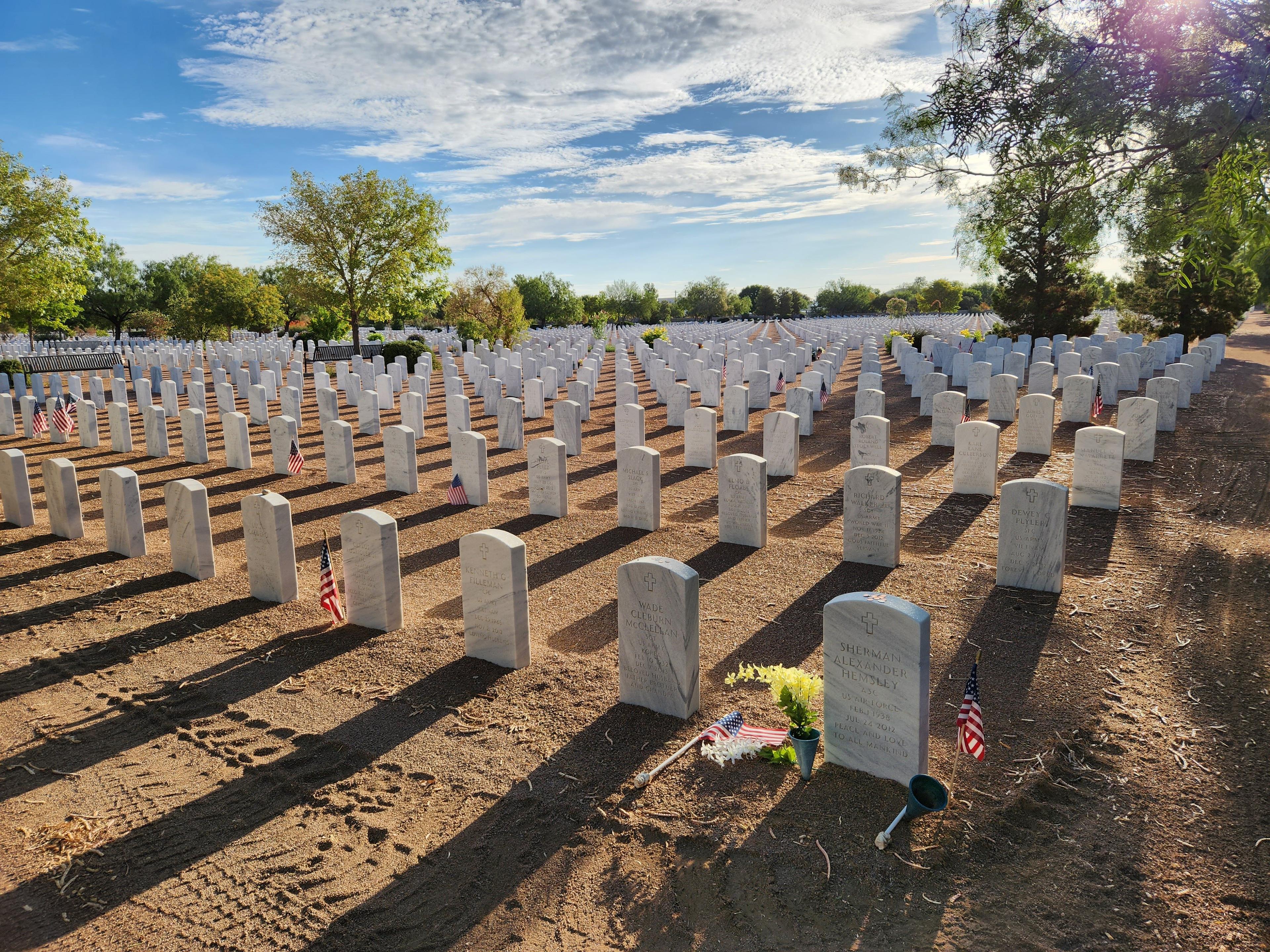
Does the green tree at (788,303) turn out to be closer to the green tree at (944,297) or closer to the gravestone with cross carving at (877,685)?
the green tree at (944,297)

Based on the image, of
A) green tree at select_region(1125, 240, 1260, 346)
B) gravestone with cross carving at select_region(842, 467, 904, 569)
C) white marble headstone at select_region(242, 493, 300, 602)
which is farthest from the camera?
green tree at select_region(1125, 240, 1260, 346)

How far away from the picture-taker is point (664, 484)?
12977 mm

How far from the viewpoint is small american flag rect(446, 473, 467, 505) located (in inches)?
459

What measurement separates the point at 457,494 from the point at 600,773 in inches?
287

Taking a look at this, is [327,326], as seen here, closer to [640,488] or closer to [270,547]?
[640,488]

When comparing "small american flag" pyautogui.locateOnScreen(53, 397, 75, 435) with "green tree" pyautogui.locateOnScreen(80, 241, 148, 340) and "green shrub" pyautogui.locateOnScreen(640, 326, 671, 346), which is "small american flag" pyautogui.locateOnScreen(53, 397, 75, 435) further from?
"green tree" pyautogui.locateOnScreen(80, 241, 148, 340)

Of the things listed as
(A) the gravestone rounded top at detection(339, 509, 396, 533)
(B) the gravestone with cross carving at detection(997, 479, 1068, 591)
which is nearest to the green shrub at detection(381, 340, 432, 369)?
(A) the gravestone rounded top at detection(339, 509, 396, 533)

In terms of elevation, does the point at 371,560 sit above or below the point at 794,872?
above

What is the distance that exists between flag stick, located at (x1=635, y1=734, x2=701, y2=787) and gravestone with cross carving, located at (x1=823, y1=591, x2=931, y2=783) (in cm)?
87

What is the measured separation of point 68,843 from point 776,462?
10.4 meters

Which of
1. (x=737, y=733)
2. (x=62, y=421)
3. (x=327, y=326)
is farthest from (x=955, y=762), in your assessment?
(x=327, y=326)

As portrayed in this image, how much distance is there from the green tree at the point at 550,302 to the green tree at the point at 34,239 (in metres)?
56.8

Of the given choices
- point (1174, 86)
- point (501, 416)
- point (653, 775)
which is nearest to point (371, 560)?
point (653, 775)

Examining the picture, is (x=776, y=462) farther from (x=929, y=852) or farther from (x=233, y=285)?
(x=233, y=285)
